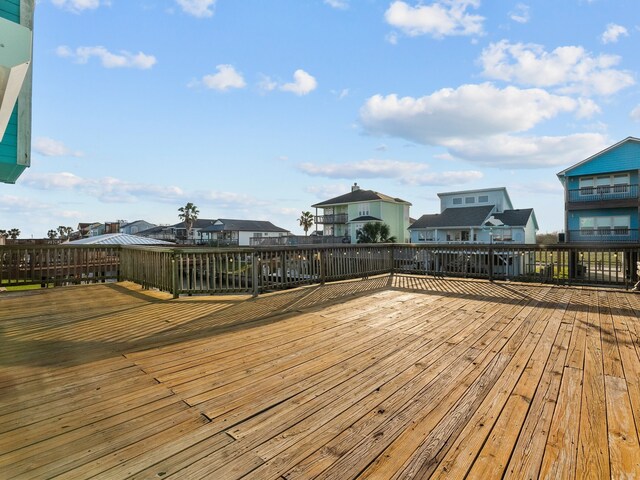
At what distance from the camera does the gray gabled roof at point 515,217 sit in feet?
84.1

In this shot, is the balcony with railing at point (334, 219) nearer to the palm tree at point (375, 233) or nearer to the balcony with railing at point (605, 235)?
the palm tree at point (375, 233)

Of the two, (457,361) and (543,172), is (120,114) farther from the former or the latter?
(543,172)

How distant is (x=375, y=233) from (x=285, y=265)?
950 inches

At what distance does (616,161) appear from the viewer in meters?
18.7

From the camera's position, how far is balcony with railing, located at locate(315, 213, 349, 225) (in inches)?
1383

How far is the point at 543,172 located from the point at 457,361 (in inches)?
918

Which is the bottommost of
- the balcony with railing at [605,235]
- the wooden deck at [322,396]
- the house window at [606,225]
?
the wooden deck at [322,396]

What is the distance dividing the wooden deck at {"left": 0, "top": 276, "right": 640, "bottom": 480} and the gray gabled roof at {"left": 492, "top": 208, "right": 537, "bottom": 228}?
24383 mm

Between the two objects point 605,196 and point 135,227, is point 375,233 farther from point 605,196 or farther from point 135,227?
point 135,227

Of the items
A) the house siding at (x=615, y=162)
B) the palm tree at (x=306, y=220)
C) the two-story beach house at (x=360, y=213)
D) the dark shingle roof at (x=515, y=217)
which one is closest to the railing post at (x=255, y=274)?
the house siding at (x=615, y=162)

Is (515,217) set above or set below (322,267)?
above

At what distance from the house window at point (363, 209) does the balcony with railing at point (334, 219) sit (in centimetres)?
172

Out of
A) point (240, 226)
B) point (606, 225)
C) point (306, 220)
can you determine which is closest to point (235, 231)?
point (240, 226)

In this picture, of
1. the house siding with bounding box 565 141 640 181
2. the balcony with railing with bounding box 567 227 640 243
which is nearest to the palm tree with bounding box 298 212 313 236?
the balcony with railing with bounding box 567 227 640 243
